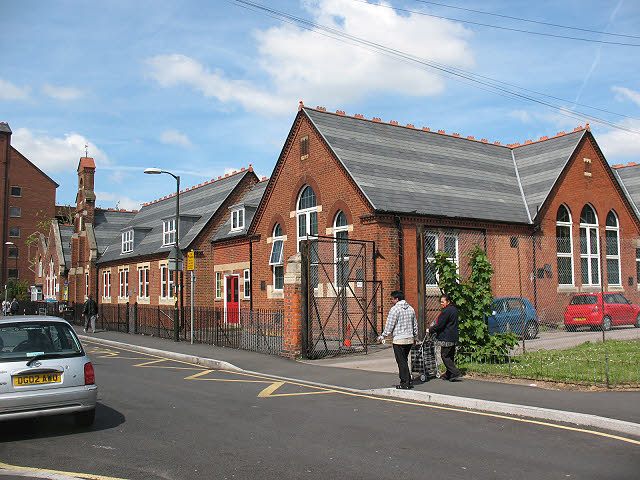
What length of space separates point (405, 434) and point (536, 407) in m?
2.42

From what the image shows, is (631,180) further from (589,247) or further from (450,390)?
(450,390)

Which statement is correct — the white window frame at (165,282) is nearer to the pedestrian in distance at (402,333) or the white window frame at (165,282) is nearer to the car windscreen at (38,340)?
the pedestrian in distance at (402,333)

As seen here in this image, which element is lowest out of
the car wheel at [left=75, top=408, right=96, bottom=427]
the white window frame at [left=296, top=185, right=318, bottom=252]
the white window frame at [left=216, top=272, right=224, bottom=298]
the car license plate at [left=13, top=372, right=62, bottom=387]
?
the car wheel at [left=75, top=408, right=96, bottom=427]

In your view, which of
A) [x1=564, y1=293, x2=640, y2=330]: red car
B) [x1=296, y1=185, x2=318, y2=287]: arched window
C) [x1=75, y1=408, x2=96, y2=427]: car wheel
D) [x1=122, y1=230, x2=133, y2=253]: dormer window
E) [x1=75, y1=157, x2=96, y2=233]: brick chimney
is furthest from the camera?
[x1=75, y1=157, x2=96, y2=233]: brick chimney

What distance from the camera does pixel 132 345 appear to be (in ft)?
69.9

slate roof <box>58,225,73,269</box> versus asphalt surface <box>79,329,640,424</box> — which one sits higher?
slate roof <box>58,225,73,269</box>

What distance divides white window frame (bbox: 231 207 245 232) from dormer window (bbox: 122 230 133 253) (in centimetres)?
1159

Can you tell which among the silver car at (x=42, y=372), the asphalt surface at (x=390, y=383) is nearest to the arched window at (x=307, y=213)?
the asphalt surface at (x=390, y=383)

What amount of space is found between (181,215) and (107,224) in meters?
15.5

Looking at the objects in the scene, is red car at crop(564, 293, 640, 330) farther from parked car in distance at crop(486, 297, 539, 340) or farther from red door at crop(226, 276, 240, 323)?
red door at crop(226, 276, 240, 323)

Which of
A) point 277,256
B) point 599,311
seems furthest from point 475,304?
point 277,256

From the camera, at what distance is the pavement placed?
8422mm

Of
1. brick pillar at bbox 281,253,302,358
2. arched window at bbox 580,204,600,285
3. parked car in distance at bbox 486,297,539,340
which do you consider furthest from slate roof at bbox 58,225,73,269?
parked car in distance at bbox 486,297,539,340

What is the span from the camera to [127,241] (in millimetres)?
39906
